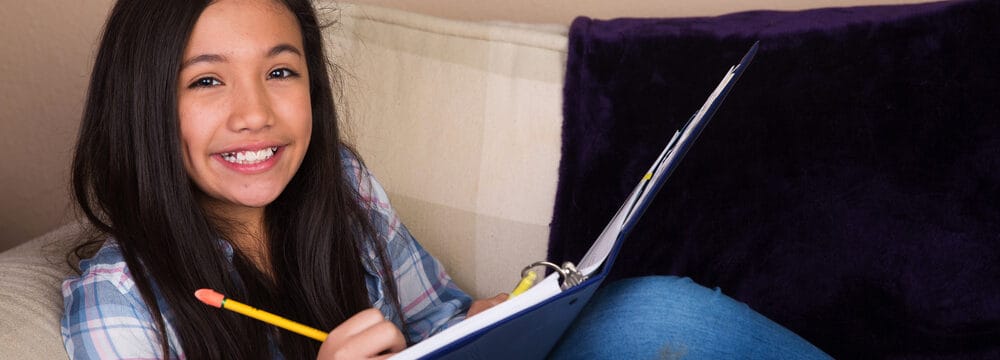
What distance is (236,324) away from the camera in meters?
1.05

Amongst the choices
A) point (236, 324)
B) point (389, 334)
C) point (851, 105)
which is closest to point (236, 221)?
point (236, 324)

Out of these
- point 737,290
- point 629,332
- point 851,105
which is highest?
point 851,105

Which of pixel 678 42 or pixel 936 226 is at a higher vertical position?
pixel 678 42

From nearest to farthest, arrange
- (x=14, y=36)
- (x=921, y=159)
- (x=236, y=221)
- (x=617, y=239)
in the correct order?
(x=617, y=239)
(x=236, y=221)
(x=921, y=159)
(x=14, y=36)

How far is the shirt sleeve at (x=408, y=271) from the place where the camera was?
1300 millimetres

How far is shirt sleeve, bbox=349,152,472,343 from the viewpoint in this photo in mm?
1300

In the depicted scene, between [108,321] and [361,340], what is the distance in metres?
0.27

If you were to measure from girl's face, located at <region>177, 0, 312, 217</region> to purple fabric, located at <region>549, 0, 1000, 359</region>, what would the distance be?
1.43ft

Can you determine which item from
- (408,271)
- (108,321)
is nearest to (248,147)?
(108,321)

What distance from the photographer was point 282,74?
111 centimetres

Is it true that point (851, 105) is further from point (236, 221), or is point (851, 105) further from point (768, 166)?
point (236, 221)

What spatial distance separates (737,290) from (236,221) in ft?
2.16

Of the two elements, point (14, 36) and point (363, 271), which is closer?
point (363, 271)

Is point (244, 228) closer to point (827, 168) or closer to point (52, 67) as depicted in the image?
point (827, 168)
